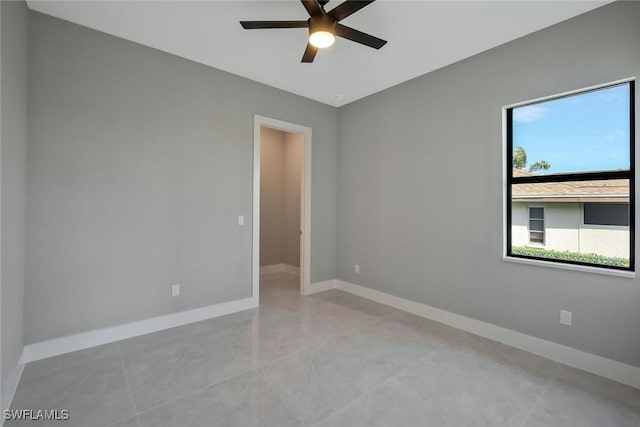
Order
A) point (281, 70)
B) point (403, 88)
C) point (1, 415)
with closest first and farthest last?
point (1, 415) < point (281, 70) < point (403, 88)

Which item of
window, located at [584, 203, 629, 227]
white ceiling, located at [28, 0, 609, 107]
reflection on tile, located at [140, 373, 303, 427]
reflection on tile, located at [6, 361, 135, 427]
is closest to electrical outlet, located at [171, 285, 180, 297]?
reflection on tile, located at [6, 361, 135, 427]

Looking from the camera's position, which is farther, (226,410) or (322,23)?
(322,23)

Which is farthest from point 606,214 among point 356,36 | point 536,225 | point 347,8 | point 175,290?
point 175,290

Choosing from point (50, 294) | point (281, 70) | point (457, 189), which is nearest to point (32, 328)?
point (50, 294)

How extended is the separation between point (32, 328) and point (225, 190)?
82.2 inches

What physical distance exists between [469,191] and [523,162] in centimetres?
54

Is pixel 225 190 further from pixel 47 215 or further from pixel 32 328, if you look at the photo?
pixel 32 328

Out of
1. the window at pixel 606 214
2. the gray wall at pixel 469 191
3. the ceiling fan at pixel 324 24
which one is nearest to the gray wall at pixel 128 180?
the ceiling fan at pixel 324 24

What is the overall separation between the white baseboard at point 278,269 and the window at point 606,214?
4.27 metres

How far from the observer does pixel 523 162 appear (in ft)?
→ 9.12

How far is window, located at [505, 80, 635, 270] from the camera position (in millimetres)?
2260

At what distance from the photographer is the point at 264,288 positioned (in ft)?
15.4

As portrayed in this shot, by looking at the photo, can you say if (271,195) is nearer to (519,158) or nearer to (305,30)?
(305,30)

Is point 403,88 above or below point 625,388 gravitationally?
above
